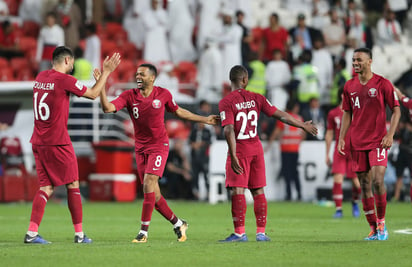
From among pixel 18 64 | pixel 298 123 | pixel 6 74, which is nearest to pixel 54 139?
pixel 298 123

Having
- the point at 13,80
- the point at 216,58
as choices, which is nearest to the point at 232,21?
the point at 216,58

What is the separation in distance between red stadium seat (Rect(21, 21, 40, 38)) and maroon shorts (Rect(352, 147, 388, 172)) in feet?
61.6

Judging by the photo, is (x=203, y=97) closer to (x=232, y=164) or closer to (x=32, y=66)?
(x=32, y=66)

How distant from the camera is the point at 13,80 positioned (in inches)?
1065

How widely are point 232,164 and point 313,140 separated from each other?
12503 mm

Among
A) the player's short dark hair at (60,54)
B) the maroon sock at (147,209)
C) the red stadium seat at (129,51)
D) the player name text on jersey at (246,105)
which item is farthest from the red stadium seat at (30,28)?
the player name text on jersey at (246,105)

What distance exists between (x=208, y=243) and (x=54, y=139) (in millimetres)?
2197

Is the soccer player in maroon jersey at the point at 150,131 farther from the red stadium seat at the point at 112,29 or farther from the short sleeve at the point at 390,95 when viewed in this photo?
the red stadium seat at the point at 112,29

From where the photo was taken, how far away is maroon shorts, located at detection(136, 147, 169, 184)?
1178cm

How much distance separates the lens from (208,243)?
11633 millimetres

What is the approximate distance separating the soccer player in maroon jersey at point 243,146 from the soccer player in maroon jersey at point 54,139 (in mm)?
1761

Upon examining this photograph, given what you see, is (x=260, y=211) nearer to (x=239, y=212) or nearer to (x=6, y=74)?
(x=239, y=212)

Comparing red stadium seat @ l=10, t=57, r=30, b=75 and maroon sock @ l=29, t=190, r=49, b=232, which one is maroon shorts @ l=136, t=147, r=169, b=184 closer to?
maroon sock @ l=29, t=190, r=49, b=232

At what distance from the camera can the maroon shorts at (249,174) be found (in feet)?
38.1
